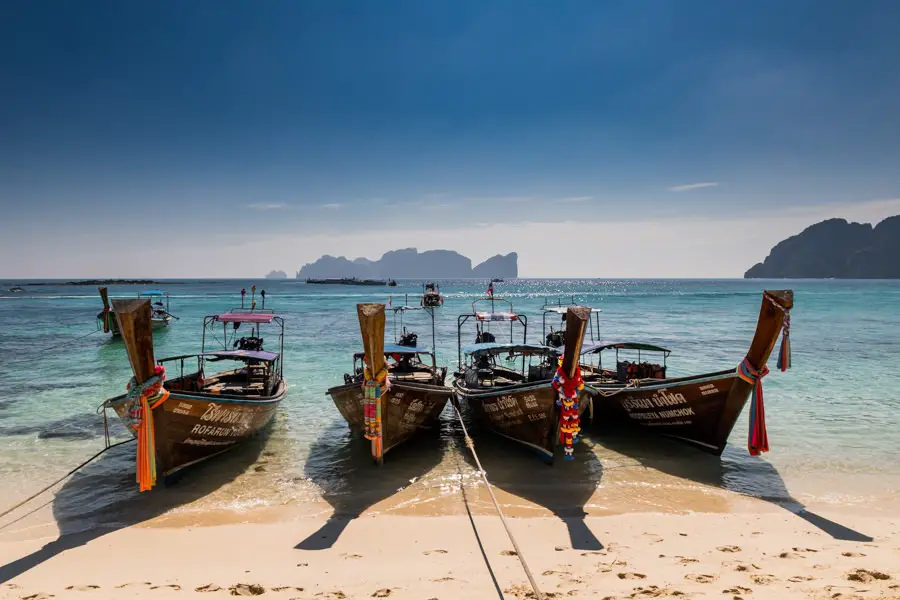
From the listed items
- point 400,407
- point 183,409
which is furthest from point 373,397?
point 183,409

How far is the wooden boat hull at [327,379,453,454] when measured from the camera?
9742 millimetres

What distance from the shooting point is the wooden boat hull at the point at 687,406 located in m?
9.67

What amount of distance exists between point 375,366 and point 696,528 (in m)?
5.83

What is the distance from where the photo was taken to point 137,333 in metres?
7.48

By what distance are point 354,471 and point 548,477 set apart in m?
3.98

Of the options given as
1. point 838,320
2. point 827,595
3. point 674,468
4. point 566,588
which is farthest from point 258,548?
point 838,320

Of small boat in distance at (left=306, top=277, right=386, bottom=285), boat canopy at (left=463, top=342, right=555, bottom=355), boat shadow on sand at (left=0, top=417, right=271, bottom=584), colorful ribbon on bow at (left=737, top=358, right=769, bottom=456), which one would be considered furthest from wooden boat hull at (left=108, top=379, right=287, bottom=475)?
small boat in distance at (left=306, top=277, right=386, bottom=285)

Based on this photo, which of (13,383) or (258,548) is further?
(13,383)

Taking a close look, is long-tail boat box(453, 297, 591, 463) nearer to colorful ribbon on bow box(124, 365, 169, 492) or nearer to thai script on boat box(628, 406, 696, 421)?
thai script on boat box(628, 406, 696, 421)

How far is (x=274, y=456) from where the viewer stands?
10875 millimetres

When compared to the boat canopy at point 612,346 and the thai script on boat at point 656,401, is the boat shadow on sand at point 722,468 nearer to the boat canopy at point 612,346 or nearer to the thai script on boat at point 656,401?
the thai script on boat at point 656,401

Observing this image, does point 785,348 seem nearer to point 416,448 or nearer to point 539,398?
point 539,398

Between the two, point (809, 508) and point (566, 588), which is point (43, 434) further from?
point (809, 508)

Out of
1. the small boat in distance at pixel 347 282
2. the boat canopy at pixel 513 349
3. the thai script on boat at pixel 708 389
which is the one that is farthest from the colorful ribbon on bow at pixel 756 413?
the small boat in distance at pixel 347 282
